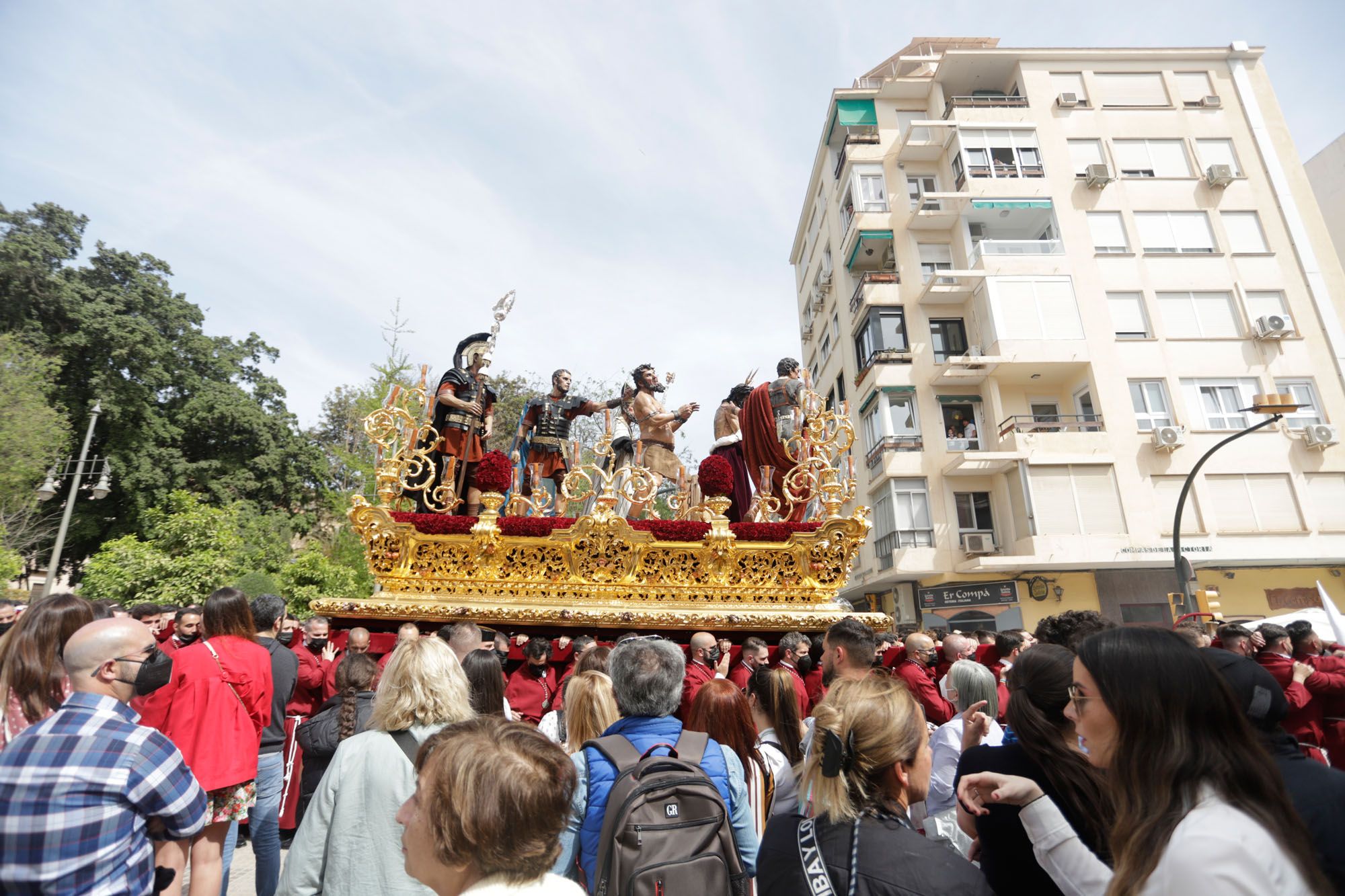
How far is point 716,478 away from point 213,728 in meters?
6.36

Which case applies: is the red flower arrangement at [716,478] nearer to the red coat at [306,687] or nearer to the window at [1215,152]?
the red coat at [306,687]

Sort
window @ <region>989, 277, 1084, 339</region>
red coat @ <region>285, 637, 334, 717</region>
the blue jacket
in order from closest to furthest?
the blue jacket, red coat @ <region>285, 637, 334, 717</region>, window @ <region>989, 277, 1084, 339</region>

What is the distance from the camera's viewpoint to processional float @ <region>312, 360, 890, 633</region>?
8.20 meters

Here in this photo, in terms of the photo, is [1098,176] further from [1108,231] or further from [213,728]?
[213,728]

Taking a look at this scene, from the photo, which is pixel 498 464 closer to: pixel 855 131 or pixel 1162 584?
pixel 1162 584

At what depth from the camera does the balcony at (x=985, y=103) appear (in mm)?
26312

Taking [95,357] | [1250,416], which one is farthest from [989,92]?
[95,357]

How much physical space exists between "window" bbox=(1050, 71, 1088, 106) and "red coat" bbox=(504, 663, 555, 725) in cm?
3015

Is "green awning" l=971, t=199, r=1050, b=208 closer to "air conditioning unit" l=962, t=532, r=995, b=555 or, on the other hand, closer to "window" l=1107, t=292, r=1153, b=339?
"window" l=1107, t=292, r=1153, b=339

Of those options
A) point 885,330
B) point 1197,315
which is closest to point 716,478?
point 885,330

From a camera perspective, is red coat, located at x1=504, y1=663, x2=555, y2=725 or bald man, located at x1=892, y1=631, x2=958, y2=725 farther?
red coat, located at x1=504, y1=663, x2=555, y2=725

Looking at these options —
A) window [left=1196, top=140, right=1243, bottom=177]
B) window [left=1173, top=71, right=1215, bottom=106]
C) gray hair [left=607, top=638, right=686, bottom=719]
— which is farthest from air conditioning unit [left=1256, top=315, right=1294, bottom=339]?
gray hair [left=607, top=638, right=686, bottom=719]

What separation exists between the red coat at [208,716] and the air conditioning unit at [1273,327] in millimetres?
29356

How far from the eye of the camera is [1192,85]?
26078 mm
